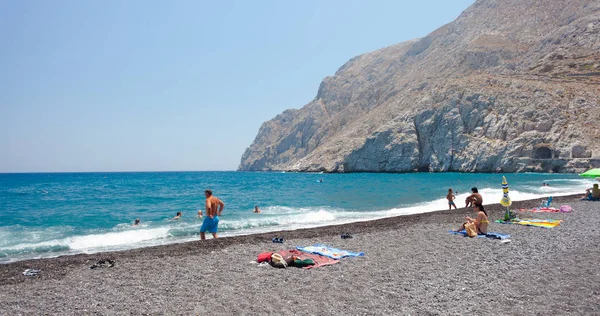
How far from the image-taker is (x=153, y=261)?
10.0 metres

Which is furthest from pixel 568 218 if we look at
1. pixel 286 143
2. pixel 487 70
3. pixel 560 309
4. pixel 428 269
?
pixel 286 143

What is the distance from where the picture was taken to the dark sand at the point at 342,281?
6340mm

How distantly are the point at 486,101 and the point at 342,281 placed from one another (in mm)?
88296

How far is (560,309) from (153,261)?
8771 millimetres

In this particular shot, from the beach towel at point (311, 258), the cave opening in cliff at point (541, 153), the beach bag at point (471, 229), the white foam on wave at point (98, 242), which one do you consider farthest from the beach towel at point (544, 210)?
the cave opening in cliff at point (541, 153)

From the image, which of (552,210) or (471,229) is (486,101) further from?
(471,229)

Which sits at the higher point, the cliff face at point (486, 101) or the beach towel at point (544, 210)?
the cliff face at point (486, 101)

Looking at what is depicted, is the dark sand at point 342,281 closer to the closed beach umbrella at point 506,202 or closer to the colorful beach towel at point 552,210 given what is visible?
the closed beach umbrella at point 506,202

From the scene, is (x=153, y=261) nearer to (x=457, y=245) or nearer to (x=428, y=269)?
(x=428, y=269)

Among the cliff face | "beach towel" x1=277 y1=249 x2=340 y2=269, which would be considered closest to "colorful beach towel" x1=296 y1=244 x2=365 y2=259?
"beach towel" x1=277 y1=249 x2=340 y2=269

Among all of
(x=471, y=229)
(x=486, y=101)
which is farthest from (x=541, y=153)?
(x=471, y=229)

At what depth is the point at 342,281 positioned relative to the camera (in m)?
7.83

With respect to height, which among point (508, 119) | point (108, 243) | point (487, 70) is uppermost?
point (487, 70)

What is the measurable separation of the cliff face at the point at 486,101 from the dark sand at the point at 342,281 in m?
71.9
